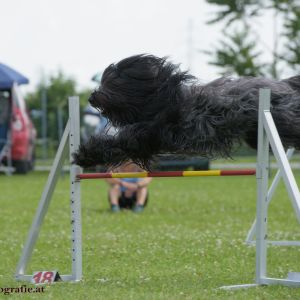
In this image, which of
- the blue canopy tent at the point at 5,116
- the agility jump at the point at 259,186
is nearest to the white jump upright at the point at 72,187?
the agility jump at the point at 259,186

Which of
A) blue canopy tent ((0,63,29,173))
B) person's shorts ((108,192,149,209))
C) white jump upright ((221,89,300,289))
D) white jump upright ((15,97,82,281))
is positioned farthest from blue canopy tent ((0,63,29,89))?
white jump upright ((221,89,300,289))

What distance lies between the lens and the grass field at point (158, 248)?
4.92m

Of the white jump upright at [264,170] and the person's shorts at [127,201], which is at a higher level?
the white jump upright at [264,170]

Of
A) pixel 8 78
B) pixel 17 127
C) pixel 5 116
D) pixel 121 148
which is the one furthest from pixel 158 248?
pixel 17 127

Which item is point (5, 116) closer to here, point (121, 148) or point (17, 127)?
point (17, 127)

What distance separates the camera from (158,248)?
22.6ft

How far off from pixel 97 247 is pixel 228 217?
10.4 ft

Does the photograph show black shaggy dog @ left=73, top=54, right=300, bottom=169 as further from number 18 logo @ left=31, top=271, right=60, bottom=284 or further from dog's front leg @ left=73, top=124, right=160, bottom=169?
number 18 logo @ left=31, top=271, right=60, bottom=284

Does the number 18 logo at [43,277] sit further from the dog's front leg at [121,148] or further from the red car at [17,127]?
the red car at [17,127]

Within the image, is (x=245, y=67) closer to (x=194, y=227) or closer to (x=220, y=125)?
(x=194, y=227)

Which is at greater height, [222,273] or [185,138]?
[185,138]

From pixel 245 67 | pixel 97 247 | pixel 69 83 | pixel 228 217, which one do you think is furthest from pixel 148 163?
pixel 69 83

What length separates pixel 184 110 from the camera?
16.2 feet

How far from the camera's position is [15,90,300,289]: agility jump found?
4742mm
